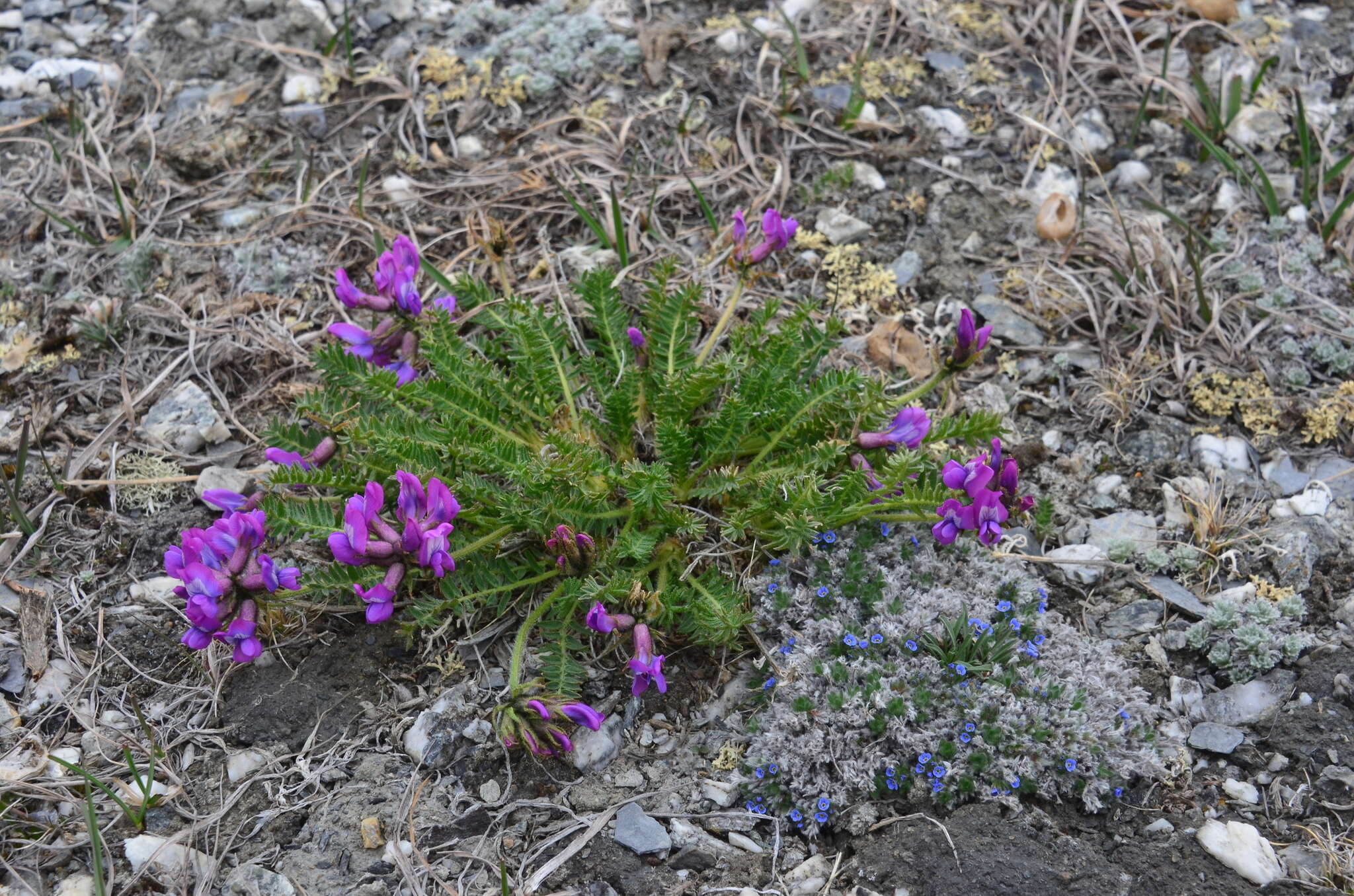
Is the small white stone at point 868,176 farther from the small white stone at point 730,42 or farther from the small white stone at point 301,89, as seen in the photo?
the small white stone at point 301,89

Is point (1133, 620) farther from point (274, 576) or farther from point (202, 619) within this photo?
point (202, 619)

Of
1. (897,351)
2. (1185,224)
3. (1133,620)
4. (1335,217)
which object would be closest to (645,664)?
(1133,620)

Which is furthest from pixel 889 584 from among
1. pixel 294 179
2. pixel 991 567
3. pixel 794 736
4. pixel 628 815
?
pixel 294 179

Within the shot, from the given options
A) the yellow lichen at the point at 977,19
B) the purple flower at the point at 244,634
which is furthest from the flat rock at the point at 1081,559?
the yellow lichen at the point at 977,19

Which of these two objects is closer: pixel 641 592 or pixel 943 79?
pixel 641 592

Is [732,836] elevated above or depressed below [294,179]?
below

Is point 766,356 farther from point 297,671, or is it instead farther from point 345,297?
point 297,671
